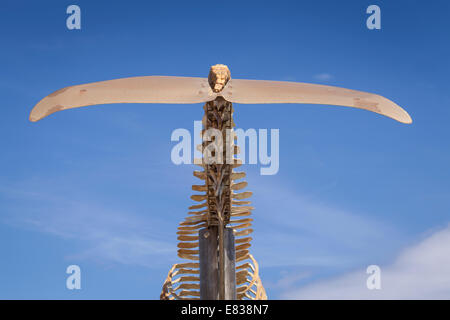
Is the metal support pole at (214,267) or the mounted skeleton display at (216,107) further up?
the mounted skeleton display at (216,107)

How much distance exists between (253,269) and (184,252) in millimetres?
1165

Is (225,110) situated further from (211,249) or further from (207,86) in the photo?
(211,249)

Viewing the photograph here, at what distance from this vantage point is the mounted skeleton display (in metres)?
7.66

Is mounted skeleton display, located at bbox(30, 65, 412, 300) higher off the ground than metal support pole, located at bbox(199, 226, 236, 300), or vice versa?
mounted skeleton display, located at bbox(30, 65, 412, 300)

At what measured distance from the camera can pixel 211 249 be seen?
8.79m

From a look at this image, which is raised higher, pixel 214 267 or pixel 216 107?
pixel 216 107

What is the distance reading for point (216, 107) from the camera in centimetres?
794

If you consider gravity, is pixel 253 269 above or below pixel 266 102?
below

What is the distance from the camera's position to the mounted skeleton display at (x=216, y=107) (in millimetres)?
7664

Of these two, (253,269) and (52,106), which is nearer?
(52,106)
